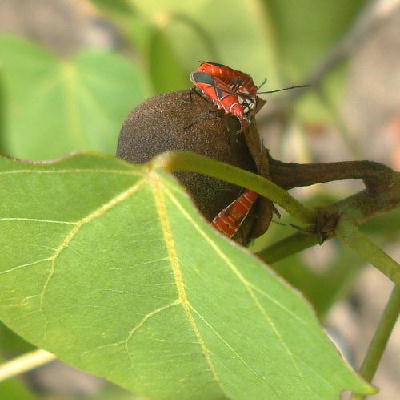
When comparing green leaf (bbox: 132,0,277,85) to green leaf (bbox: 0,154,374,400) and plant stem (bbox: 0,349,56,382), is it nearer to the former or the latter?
plant stem (bbox: 0,349,56,382)

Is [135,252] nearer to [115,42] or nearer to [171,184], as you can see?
[171,184]

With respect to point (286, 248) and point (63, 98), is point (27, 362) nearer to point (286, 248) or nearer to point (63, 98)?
point (286, 248)

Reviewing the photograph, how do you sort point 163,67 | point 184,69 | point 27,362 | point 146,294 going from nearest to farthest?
point 146,294
point 27,362
point 163,67
point 184,69

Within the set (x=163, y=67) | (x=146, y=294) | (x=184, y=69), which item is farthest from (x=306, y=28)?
(x=146, y=294)

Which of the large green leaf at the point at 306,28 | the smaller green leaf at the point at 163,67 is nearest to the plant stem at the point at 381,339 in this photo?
the smaller green leaf at the point at 163,67

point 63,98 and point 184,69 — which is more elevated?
point 63,98
